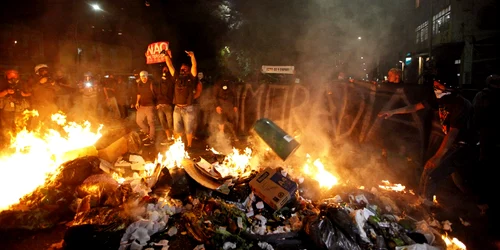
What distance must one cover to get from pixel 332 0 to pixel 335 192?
652 centimetres

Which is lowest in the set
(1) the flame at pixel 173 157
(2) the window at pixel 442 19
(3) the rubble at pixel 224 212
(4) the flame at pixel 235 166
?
(3) the rubble at pixel 224 212

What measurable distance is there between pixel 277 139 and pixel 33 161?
180 inches

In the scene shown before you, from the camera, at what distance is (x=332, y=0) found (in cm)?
844

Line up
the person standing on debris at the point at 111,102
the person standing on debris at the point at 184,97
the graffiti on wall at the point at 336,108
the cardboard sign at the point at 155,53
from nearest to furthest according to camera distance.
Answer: the graffiti on wall at the point at 336,108
the person standing on debris at the point at 184,97
the person standing on debris at the point at 111,102
the cardboard sign at the point at 155,53

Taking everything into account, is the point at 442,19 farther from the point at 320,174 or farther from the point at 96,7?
the point at 96,7

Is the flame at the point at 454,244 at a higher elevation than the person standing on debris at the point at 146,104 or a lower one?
lower

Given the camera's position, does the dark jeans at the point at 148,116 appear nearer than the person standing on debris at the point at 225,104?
Yes

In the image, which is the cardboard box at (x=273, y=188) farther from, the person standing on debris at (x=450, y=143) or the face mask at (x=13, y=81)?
the face mask at (x=13, y=81)

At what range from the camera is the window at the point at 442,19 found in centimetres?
2212

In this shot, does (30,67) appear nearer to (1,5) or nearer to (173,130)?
(1,5)

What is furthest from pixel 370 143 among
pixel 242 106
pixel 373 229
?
pixel 242 106

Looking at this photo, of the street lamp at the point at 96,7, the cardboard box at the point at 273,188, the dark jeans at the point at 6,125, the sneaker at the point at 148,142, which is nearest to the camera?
the cardboard box at the point at 273,188

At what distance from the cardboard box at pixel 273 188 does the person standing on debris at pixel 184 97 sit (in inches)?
120

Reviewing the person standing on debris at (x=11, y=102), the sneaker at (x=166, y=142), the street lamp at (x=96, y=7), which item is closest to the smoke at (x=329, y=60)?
the sneaker at (x=166, y=142)
